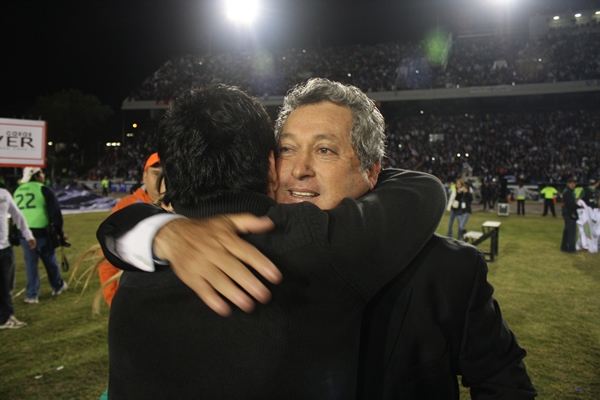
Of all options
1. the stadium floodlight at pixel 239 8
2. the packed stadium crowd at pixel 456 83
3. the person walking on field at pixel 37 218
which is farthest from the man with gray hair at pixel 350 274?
the packed stadium crowd at pixel 456 83

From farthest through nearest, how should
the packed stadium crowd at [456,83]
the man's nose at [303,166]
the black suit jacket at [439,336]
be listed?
1. the packed stadium crowd at [456,83]
2. the man's nose at [303,166]
3. the black suit jacket at [439,336]

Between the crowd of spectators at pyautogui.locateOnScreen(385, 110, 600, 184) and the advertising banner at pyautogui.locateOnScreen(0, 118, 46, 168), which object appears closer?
the advertising banner at pyautogui.locateOnScreen(0, 118, 46, 168)

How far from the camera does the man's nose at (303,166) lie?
1.90m

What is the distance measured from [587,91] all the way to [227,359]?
43146mm

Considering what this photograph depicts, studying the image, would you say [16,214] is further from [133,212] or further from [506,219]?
[506,219]

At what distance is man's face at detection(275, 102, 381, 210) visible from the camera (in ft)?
6.38

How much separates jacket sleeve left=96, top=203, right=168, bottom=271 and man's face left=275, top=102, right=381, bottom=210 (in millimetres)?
700

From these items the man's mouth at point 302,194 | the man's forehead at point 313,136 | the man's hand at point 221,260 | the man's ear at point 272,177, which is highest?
the man's forehead at point 313,136

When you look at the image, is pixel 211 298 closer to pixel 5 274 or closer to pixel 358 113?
pixel 358 113

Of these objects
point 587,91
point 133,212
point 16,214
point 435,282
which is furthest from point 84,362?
point 587,91

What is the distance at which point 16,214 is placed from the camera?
21.1 feet

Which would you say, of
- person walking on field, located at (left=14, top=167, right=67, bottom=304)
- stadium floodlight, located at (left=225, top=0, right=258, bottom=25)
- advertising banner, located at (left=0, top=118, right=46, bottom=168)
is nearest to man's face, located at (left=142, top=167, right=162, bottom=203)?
advertising banner, located at (left=0, top=118, right=46, bottom=168)

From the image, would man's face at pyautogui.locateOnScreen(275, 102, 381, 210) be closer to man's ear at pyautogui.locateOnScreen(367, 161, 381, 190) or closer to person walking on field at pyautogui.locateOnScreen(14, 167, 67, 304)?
man's ear at pyautogui.locateOnScreen(367, 161, 381, 190)

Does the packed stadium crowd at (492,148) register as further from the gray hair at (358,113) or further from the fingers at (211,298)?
the fingers at (211,298)
